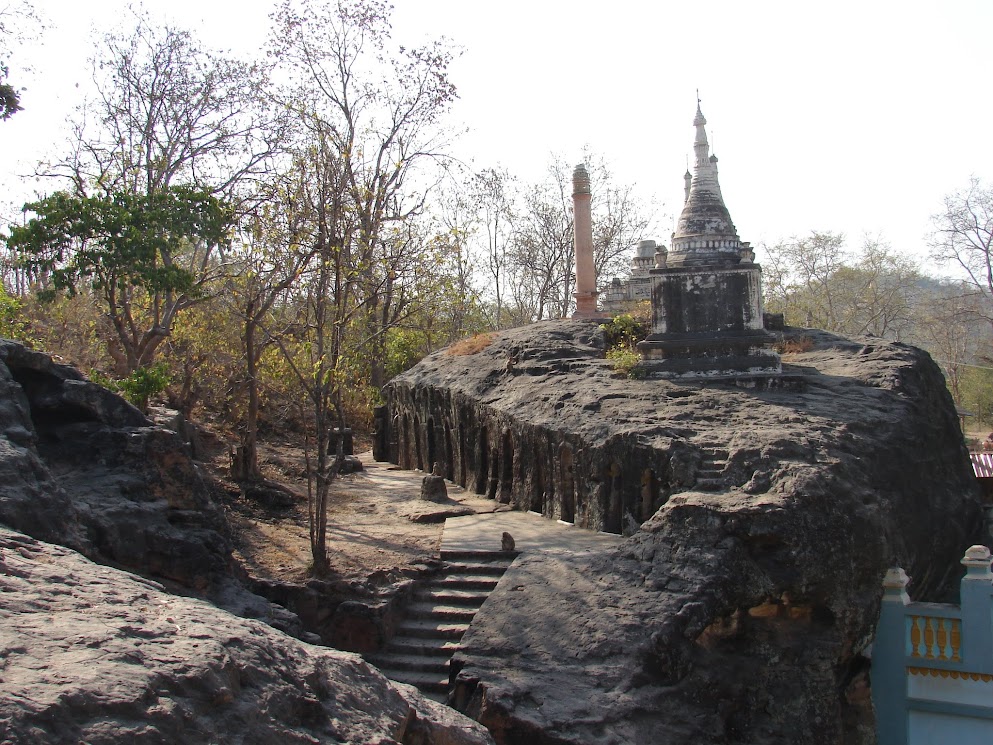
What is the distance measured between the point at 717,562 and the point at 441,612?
126 inches

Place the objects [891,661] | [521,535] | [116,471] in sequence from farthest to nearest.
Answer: [521,535] → [891,661] → [116,471]

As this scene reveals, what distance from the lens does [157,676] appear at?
3885mm

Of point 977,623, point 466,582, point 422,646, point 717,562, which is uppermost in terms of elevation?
point 717,562

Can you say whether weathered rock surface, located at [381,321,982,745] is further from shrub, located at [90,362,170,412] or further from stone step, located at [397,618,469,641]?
shrub, located at [90,362,170,412]

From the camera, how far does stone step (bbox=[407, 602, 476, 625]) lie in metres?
10.3

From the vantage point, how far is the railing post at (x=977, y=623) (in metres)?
9.56

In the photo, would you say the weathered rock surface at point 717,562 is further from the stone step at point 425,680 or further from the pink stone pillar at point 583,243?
the pink stone pillar at point 583,243

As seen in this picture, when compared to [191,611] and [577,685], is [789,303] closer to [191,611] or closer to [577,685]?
[577,685]

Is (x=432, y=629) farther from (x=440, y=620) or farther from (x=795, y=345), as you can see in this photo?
(x=795, y=345)

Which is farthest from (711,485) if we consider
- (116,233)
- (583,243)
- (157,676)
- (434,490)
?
(583,243)

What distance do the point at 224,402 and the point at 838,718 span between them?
1744 cm

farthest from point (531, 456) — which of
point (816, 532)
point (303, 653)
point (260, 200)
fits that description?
point (303, 653)

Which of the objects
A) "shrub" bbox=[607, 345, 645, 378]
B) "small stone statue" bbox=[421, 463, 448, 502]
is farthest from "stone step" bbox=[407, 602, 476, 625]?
"shrub" bbox=[607, 345, 645, 378]

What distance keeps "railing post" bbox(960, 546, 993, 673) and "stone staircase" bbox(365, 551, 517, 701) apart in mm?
4964
